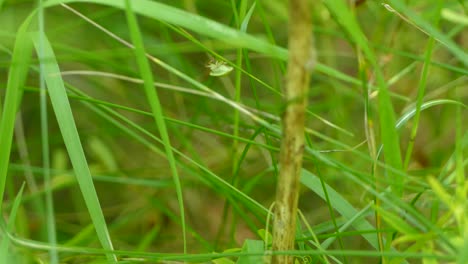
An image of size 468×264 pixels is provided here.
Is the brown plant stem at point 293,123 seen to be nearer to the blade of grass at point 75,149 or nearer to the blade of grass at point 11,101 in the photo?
the blade of grass at point 75,149

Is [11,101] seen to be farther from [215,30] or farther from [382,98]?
[382,98]

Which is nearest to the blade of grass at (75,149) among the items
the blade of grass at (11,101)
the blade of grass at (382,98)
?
the blade of grass at (11,101)

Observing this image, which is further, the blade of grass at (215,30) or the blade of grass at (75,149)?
the blade of grass at (75,149)

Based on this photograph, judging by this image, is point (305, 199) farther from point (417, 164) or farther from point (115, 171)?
point (115, 171)

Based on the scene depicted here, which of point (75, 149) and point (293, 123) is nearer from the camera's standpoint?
point (293, 123)

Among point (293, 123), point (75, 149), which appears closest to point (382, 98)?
point (293, 123)

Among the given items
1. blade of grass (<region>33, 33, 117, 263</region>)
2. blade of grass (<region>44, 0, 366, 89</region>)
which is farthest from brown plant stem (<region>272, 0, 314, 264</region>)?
blade of grass (<region>33, 33, 117, 263</region>)
